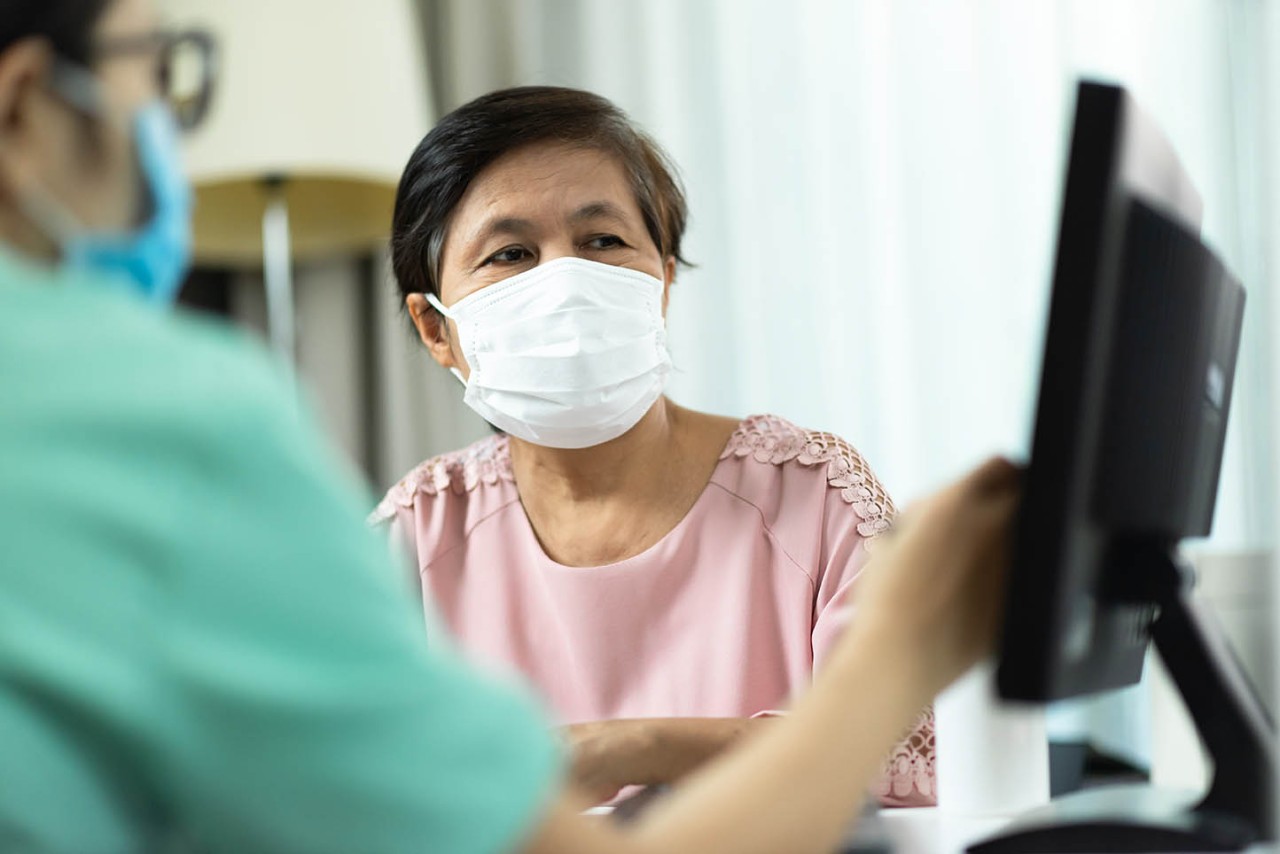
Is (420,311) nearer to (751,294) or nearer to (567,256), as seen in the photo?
(567,256)

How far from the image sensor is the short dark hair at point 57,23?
0.52m

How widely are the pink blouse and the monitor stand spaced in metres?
0.48

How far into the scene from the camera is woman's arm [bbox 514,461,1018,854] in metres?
0.55

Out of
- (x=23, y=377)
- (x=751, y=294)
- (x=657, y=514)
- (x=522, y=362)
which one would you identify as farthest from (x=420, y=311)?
(x=23, y=377)

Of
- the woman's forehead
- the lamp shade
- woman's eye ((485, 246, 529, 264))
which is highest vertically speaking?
the lamp shade

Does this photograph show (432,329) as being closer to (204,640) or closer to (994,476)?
(994,476)

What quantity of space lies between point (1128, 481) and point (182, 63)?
1.81 ft

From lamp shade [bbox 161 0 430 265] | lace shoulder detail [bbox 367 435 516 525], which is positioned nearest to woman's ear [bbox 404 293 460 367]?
lace shoulder detail [bbox 367 435 516 525]

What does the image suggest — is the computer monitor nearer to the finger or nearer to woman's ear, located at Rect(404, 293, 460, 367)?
the finger

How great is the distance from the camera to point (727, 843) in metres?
0.55

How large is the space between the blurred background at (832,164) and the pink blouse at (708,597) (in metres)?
0.69

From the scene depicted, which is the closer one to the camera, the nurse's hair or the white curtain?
the nurse's hair

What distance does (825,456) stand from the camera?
1.45 meters

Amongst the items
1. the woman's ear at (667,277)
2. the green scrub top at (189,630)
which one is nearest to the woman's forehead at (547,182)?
the woman's ear at (667,277)
